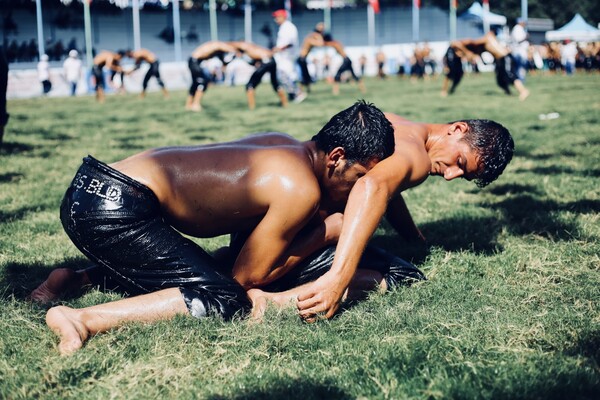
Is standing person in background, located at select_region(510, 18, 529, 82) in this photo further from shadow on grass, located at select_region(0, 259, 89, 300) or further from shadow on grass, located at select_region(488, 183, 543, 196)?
shadow on grass, located at select_region(0, 259, 89, 300)

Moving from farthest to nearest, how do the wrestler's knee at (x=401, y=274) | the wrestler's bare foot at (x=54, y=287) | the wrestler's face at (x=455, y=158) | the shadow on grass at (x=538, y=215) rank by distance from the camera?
the shadow on grass at (x=538, y=215), the wrestler's face at (x=455, y=158), the wrestler's knee at (x=401, y=274), the wrestler's bare foot at (x=54, y=287)

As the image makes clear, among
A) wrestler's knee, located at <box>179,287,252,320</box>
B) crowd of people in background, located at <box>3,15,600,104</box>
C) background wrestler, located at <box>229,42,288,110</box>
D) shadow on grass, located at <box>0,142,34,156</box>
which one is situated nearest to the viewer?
wrestler's knee, located at <box>179,287,252,320</box>

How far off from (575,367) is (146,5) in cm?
4255

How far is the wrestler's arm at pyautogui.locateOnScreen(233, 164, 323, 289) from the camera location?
2.74 meters

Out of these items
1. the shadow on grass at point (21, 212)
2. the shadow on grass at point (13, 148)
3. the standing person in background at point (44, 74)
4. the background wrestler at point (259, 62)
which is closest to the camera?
the shadow on grass at point (21, 212)

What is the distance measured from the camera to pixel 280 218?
2758mm

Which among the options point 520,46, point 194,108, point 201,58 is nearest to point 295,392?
point 201,58

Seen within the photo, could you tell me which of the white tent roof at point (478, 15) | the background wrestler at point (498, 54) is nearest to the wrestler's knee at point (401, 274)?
the background wrestler at point (498, 54)

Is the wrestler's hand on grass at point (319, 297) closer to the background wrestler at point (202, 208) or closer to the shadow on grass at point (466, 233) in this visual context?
the background wrestler at point (202, 208)

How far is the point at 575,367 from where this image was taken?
227cm

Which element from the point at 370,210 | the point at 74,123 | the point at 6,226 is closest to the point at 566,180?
the point at 370,210

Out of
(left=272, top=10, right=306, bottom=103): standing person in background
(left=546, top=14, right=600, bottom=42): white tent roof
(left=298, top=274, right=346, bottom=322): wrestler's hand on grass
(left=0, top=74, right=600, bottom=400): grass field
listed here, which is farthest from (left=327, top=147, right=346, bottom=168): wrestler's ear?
(left=546, top=14, right=600, bottom=42): white tent roof

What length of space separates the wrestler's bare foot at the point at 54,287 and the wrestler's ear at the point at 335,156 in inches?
57.3

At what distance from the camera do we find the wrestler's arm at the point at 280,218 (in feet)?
9.00
